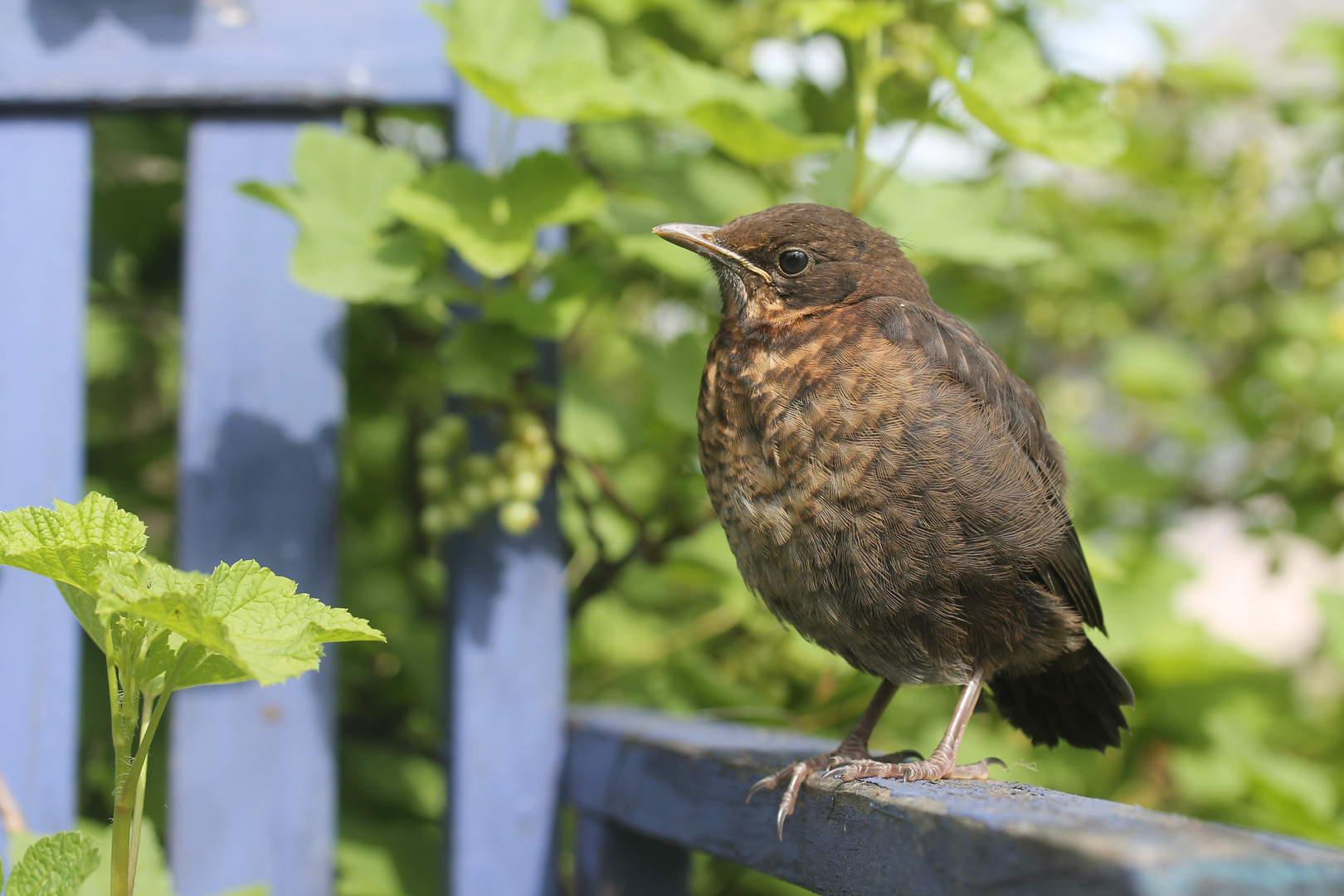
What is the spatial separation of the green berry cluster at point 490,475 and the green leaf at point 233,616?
83 centimetres

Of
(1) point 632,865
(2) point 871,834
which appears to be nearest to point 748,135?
(2) point 871,834

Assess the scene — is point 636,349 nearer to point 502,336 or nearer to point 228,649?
point 502,336

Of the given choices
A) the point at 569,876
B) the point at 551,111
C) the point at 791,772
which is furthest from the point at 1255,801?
the point at 551,111

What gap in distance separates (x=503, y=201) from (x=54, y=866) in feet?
3.42

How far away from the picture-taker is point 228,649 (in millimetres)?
868

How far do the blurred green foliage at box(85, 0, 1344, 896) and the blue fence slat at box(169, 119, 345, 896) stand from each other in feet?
0.63

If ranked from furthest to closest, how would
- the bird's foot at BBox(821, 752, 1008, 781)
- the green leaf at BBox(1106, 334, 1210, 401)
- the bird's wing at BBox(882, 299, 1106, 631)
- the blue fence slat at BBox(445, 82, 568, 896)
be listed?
the green leaf at BBox(1106, 334, 1210, 401)
the blue fence slat at BBox(445, 82, 568, 896)
the bird's wing at BBox(882, 299, 1106, 631)
the bird's foot at BBox(821, 752, 1008, 781)

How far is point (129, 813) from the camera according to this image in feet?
3.27

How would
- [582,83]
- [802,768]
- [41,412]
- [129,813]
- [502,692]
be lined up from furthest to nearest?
1. [502,692]
2. [41,412]
3. [582,83]
4. [802,768]
5. [129,813]

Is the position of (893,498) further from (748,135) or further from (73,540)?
(73,540)

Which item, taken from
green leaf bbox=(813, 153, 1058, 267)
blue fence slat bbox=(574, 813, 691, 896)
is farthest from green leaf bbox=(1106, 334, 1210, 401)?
blue fence slat bbox=(574, 813, 691, 896)

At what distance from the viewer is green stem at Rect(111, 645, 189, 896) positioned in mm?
966

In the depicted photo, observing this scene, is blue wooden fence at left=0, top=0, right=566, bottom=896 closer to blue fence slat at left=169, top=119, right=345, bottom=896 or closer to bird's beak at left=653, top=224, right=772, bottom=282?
blue fence slat at left=169, top=119, right=345, bottom=896

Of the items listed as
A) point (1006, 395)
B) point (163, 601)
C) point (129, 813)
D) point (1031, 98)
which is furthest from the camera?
point (1031, 98)
